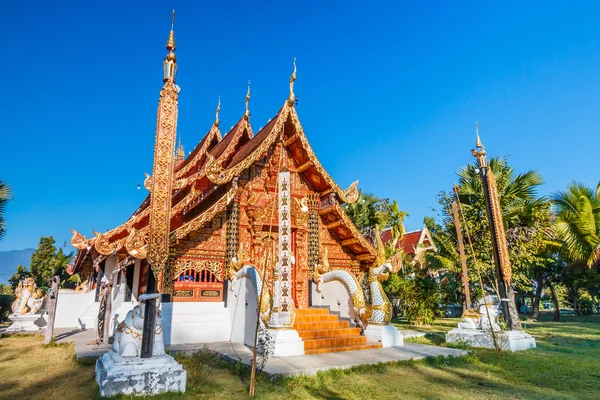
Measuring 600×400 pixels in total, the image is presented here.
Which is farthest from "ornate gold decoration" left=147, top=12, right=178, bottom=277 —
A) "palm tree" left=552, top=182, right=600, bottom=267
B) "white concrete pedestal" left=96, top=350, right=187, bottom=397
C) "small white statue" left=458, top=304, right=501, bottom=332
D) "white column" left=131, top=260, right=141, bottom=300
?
"palm tree" left=552, top=182, right=600, bottom=267

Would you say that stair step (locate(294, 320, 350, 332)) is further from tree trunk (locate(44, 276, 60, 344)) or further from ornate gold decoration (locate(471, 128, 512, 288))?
tree trunk (locate(44, 276, 60, 344))

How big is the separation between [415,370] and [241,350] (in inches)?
123

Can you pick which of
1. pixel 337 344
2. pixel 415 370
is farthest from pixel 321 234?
pixel 415 370

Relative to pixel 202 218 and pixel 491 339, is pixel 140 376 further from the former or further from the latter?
pixel 491 339

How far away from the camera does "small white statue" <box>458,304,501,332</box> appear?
8.58 meters

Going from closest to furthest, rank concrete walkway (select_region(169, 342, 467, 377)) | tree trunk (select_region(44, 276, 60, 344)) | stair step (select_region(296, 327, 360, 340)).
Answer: concrete walkway (select_region(169, 342, 467, 377))
stair step (select_region(296, 327, 360, 340))
tree trunk (select_region(44, 276, 60, 344))

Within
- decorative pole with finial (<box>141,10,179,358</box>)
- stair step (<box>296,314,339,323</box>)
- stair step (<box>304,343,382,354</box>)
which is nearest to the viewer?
decorative pole with finial (<box>141,10,179,358</box>)

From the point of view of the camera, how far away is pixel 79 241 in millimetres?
A: 7336

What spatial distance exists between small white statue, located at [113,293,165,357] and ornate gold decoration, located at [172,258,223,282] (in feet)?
11.6

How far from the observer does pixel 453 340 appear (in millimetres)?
8867

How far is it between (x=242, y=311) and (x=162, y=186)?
13.7 feet

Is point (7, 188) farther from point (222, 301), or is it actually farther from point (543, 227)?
point (543, 227)

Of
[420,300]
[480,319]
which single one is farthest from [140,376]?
[420,300]

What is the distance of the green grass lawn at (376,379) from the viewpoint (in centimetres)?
470
